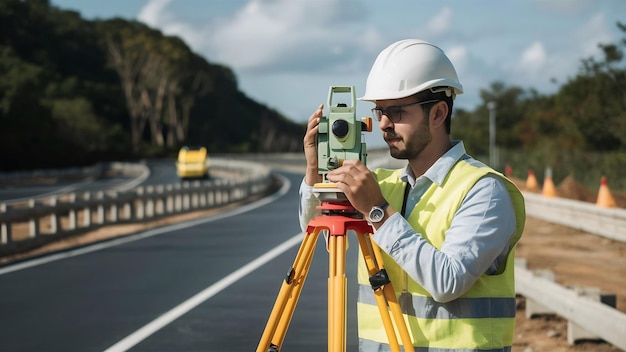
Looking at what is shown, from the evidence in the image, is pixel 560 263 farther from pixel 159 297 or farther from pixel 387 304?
pixel 387 304

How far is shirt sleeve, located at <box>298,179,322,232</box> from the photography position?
3.90 metres

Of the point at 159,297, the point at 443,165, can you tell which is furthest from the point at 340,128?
the point at 159,297

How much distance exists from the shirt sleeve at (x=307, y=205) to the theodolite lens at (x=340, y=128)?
1.46 ft

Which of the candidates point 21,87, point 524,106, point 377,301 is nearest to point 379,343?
point 377,301

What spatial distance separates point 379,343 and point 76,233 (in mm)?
20664

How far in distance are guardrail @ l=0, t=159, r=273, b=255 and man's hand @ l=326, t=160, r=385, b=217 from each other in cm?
1654

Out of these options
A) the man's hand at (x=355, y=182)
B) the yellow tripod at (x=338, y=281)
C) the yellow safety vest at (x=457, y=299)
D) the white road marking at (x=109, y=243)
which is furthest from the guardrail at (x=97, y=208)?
the man's hand at (x=355, y=182)

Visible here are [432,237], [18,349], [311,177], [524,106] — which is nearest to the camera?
[432,237]

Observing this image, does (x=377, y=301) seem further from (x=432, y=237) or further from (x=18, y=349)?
(x=18, y=349)

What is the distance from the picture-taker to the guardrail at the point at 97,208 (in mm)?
20109

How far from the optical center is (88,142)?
106188mm

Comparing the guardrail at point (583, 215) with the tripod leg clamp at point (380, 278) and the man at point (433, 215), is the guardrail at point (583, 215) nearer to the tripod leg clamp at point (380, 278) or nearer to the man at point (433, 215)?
the man at point (433, 215)

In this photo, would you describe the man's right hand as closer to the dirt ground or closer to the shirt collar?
the shirt collar

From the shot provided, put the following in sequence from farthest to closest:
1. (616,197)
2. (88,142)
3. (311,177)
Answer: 1. (88,142)
2. (616,197)
3. (311,177)
